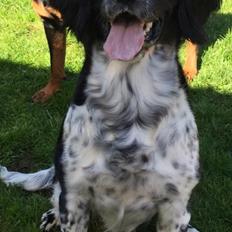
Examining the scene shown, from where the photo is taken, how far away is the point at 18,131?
172 inches

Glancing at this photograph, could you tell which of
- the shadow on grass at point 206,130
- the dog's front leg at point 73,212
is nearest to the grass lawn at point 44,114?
the shadow on grass at point 206,130

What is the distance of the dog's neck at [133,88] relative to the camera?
9.33ft

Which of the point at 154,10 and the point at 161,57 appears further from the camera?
the point at 161,57

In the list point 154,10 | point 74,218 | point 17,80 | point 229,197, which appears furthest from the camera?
point 17,80

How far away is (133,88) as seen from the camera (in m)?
2.86

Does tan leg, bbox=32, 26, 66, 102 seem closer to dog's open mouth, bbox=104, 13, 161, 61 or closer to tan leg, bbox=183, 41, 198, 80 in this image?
tan leg, bbox=183, 41, 198, 80

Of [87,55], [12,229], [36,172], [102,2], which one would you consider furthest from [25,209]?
[102,2]

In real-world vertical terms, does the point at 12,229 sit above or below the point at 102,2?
below

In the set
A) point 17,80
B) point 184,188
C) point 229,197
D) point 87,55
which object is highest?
point 87,55

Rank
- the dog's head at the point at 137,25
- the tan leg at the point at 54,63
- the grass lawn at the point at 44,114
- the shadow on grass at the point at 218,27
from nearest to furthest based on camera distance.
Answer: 1. the dog's head at the point at 137,25
2. the grass lawn at the point at 44,114
3. the tan leg at the point at 54,63
4. the shadow on grass at the point at 218,27

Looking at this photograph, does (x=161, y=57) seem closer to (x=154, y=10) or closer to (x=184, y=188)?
(x=154, y=10)

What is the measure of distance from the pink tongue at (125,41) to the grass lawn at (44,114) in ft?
3.93

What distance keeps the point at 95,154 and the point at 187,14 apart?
73 centimetres

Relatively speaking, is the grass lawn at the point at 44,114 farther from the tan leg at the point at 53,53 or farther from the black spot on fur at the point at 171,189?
the black spot on fur at the point at 171,189
